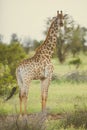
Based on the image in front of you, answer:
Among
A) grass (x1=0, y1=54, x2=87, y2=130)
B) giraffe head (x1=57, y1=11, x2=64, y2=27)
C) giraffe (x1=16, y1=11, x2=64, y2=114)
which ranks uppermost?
giraffe head (x1=57, y1=11, x2=64, y2=27)

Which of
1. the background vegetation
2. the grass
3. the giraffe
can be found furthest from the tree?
the grass

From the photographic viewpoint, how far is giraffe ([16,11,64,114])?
5.19 meters

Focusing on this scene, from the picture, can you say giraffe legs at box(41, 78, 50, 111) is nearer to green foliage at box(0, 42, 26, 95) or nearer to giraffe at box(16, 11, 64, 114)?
giraffe at box(16, 11, 64, 114)

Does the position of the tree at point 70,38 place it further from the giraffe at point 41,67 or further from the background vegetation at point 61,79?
the giraffe at point 41,67

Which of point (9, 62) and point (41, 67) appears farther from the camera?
point (9, 62)

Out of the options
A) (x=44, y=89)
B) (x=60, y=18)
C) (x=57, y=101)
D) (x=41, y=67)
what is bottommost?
(x=57, y=101)

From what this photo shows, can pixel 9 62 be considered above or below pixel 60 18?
below

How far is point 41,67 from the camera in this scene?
5.25 m

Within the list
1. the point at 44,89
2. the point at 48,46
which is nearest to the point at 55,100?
the point at 44,89

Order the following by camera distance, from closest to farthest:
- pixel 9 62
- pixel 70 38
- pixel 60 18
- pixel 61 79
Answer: pixel 60 18, pixel 9 62, pixel 70 38, pixel 61 79

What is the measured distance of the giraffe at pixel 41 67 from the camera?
5.19 meters

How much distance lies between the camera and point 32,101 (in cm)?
540

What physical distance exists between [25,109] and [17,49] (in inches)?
35.3

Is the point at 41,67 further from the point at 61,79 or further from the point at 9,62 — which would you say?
the point at 61,79
